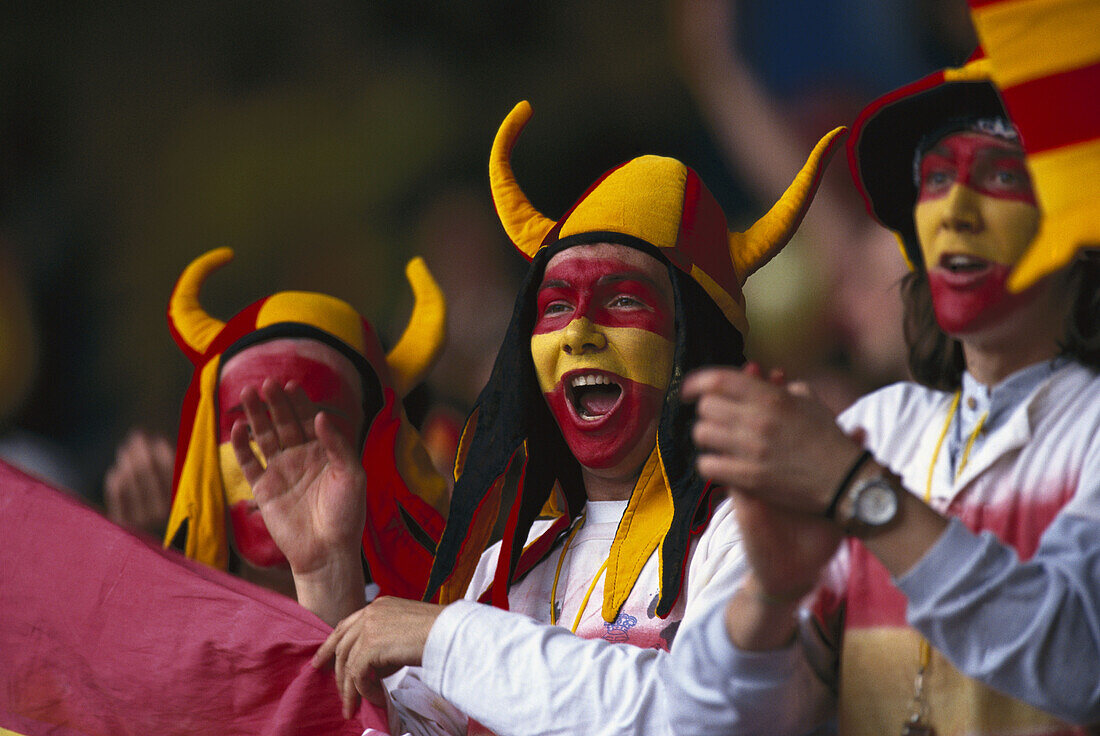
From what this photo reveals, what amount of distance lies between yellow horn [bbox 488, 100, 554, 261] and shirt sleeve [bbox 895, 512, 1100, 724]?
1375 mm

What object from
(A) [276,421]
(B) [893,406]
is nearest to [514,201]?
(A) [276,421]

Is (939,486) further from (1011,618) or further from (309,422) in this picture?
(309,422)

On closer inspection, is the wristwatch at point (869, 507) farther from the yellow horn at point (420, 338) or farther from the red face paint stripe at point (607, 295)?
the yellow horn at point (420, 338)

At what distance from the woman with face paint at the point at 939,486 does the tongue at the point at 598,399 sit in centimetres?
61

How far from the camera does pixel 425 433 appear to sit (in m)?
3.56

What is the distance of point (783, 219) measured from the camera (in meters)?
2.42

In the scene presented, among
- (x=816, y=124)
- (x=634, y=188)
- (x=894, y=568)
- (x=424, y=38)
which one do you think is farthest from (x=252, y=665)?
(x=424, y=38)

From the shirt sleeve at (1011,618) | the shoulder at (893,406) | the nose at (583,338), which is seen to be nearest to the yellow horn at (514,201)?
the nose at (583,338)

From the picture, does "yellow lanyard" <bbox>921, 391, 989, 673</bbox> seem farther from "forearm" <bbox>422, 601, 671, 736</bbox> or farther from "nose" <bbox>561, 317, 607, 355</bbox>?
"nose" <bbox>561, 317, 607, 355</bbox>

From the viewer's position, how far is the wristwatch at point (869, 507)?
53.4 inches

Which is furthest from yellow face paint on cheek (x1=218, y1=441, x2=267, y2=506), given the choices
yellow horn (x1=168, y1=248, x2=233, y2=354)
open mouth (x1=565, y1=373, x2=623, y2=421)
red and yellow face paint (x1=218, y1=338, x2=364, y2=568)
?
open mouth (x1=565, y1=373, x2=623, y2=421)

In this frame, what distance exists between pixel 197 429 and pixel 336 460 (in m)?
0.74

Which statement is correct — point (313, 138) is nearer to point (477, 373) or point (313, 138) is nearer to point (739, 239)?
point (477, 373)

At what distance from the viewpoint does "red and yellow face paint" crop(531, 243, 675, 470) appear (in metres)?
2.26
